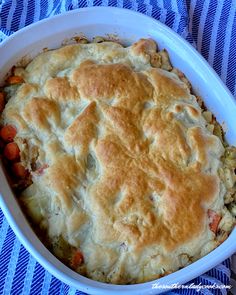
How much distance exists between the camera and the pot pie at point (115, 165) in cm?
170

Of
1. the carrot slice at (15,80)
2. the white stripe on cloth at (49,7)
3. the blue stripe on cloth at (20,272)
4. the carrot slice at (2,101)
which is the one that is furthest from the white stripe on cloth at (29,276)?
the white stripe on cloth at (49,7)

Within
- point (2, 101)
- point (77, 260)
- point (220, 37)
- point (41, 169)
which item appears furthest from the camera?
point (220, 37)

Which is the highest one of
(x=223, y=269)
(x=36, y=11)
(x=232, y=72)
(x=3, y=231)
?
(x=36, y=11)

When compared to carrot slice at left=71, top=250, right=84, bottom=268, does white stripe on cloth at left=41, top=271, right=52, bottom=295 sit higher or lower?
lower

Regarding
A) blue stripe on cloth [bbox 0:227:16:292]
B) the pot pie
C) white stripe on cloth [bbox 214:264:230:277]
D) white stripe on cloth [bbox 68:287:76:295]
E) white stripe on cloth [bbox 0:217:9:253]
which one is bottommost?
white stripe on cloth [bbox 214:264:230:277]

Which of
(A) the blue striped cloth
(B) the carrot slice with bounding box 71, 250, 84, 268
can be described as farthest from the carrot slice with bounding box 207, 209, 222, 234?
(B) the carrot slice with bounding box 71, 250, 84, 268

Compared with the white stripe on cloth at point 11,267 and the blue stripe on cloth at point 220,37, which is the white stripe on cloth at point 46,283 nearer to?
the white stripe on cloth at point 11,267

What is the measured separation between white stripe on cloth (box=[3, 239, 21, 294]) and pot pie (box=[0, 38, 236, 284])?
17 cm

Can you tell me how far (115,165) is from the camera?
70.4 inches

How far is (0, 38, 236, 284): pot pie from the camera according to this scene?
5.58 ft

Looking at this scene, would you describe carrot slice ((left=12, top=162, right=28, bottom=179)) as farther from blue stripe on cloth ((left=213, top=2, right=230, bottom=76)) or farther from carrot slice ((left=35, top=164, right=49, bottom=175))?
blue stripe on cloth ((left=213, top=2, right=230, bottom=76))

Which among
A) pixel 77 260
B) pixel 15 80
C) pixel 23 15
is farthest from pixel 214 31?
pixel 77 260

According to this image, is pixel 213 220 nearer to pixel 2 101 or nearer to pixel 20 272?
pixel 20 272

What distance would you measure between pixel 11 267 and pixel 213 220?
788mm
